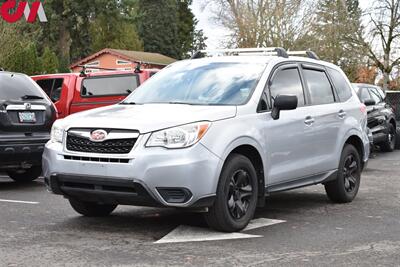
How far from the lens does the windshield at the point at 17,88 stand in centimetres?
927

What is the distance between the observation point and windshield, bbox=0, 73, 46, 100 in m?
9.27

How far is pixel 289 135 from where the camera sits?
22.8 feet

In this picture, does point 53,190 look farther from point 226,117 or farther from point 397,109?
point 397,109

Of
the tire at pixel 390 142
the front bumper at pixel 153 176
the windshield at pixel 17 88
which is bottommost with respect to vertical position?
the tire at pixel 390 142

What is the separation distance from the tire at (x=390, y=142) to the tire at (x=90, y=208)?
10997 mm

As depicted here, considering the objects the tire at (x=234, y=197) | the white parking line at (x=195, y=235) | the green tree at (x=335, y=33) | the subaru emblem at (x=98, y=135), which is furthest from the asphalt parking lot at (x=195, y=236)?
the green tree at (x=335, y=33)

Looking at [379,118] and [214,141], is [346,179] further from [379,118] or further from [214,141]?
[379,118]

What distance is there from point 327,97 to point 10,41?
25.3 m

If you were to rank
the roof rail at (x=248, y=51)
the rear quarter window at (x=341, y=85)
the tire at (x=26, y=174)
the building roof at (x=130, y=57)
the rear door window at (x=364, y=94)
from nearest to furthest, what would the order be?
1. the roof rail at (x=248, y=51)
2. the rear quarter window at (x=341, y=85)
3. the tire at (x=26, y=174)
4. the rear door window at (x=364, y=94)
5. the building roof at (x=130, y=57)

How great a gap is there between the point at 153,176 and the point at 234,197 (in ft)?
3.11

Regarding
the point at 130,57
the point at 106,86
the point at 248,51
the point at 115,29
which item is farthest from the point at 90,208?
the point at 115,29

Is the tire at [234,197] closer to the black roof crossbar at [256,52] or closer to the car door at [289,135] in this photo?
the car door at [289,135]

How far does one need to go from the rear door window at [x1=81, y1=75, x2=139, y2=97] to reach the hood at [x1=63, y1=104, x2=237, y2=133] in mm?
6032

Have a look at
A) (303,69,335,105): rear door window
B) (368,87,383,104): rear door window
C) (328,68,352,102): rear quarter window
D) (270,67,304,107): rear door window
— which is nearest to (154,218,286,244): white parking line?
(270,67,304,107): rear door window
